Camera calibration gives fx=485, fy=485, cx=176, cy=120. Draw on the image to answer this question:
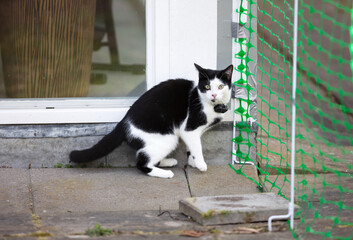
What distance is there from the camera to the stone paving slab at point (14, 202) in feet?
9.08

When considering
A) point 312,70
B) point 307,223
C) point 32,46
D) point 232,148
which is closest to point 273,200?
point 307,223

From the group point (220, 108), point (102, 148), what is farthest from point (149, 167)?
point (220, 108)

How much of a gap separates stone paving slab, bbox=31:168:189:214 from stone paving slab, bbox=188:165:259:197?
9 centimetres

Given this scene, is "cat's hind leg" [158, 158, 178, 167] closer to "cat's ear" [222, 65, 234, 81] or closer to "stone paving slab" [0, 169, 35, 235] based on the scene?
"cat's ear" [222, 65, 234, 81]

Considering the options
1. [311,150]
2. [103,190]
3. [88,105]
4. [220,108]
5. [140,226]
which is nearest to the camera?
[140,226]

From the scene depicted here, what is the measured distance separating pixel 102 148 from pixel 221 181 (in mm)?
947

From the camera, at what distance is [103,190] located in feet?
11.4

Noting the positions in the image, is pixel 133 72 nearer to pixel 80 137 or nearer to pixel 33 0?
pixel 80 137

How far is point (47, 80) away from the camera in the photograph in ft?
13.4

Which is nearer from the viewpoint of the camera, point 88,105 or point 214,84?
point 214,84

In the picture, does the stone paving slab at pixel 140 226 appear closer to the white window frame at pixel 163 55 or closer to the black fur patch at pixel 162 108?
the black fur patch at pixel 162 108

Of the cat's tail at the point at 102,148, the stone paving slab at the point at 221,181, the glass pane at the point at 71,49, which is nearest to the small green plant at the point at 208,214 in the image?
the stone paving slab at the point at 221,181

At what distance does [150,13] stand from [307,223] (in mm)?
2121

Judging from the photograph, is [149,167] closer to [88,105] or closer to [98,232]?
[88,105]
